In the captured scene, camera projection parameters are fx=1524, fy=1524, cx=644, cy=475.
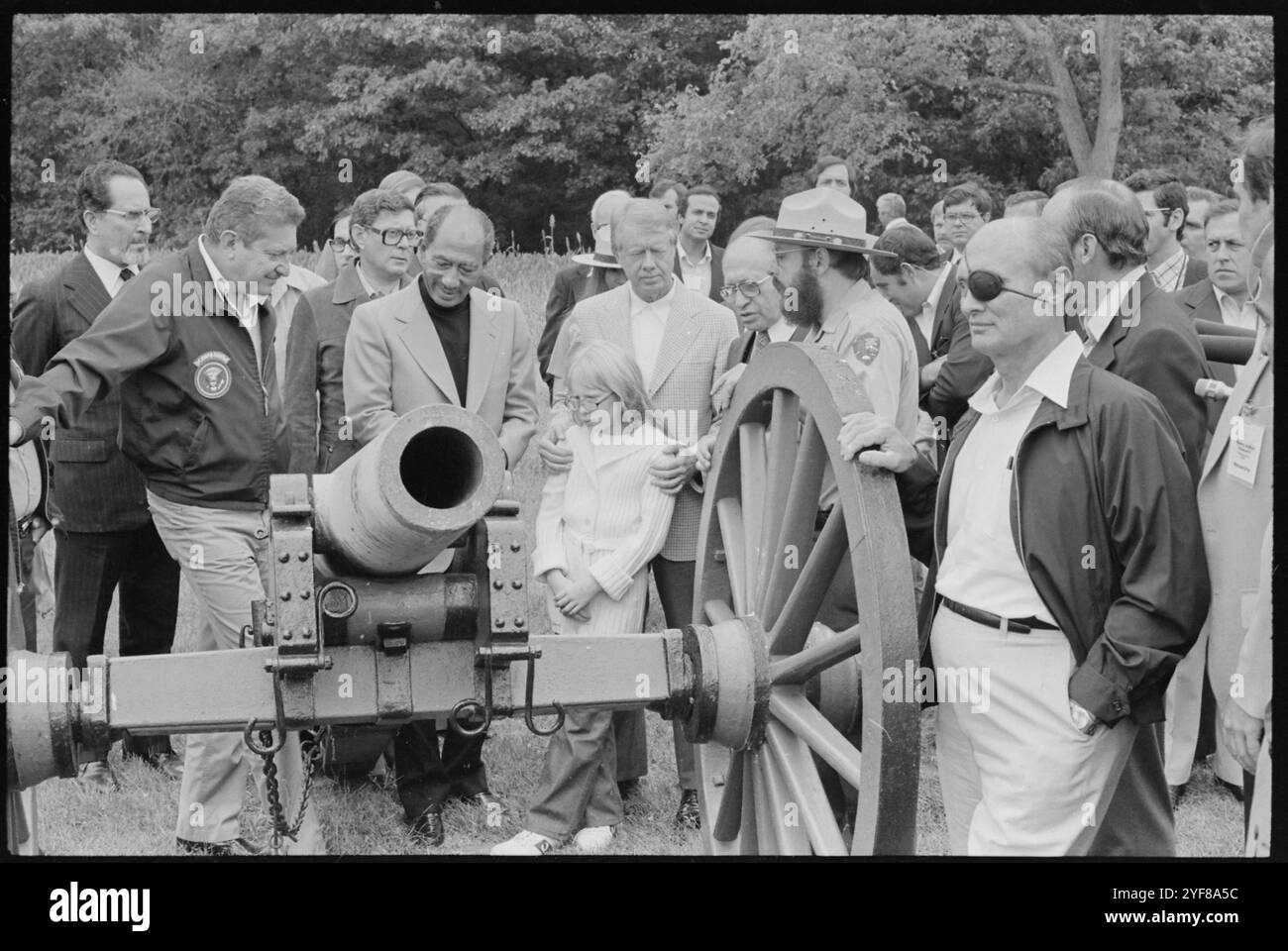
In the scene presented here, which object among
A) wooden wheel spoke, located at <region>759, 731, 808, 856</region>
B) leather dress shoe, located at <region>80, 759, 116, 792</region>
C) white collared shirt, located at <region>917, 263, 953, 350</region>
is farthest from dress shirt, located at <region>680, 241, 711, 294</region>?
wooden wheel spoke, located at <region>759, 731, 808, 856</region>

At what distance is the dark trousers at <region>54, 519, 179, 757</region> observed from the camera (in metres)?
4.65

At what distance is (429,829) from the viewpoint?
4.36m

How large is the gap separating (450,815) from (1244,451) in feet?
8.25

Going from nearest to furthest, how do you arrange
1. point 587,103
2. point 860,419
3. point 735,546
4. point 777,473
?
point 860,419 → point 777,473 → point 735,546 → point 587,103

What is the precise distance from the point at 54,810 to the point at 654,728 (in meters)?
1.96

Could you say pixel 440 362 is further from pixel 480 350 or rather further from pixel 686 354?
pixel 686 354

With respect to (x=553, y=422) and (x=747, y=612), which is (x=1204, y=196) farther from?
(x=747, y=612)

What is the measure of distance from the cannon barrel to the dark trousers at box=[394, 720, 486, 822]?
168cm

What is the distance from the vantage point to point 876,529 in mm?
2678

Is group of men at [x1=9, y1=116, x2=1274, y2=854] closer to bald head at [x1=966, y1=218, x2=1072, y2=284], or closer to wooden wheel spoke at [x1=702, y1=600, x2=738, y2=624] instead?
bald head at [x1=966, y1=218, x2=1072, y2=284]

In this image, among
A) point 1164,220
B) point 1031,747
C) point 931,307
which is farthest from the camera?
point 931,307

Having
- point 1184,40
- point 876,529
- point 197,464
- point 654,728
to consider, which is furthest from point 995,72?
point 876,529

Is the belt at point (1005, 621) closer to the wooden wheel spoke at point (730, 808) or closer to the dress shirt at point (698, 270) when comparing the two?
the wooden wheel spoke at point (730, 808)

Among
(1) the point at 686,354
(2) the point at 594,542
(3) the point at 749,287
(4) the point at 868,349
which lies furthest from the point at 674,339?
(4) the point at 868,349
